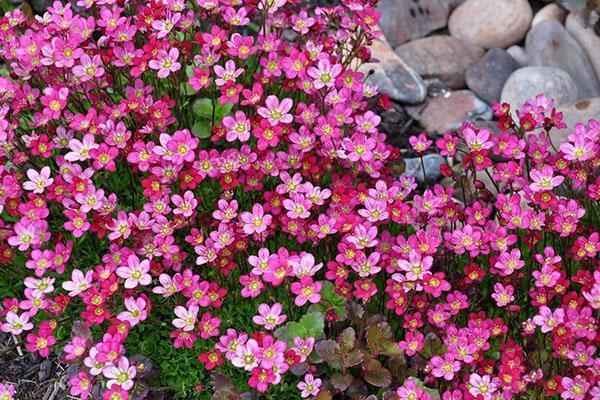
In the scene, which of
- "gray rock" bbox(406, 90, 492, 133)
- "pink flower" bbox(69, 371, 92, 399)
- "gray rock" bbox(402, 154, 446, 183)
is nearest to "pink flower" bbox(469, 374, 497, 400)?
"pink flower" bbox(69, 371, 92, 399)

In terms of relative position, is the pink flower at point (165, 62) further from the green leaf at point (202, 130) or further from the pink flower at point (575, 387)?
the pink flower at point (575, 387)

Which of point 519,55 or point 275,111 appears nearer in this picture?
point 275,111

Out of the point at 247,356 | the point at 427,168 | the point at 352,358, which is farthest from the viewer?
Result: the point at 427,168

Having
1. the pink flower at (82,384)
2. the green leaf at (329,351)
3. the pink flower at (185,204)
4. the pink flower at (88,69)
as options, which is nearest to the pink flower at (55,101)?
the pink flower at (88,69)

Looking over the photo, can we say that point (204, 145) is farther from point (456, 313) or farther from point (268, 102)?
point (456, 313)

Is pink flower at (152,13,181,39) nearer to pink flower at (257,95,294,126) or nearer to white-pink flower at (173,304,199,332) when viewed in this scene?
pink flower at (257,95,294,126)

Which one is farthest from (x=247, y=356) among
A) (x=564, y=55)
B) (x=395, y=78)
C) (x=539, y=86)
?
(x=564, y=55)

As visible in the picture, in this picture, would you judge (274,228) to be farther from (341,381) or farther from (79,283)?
(79,283)
